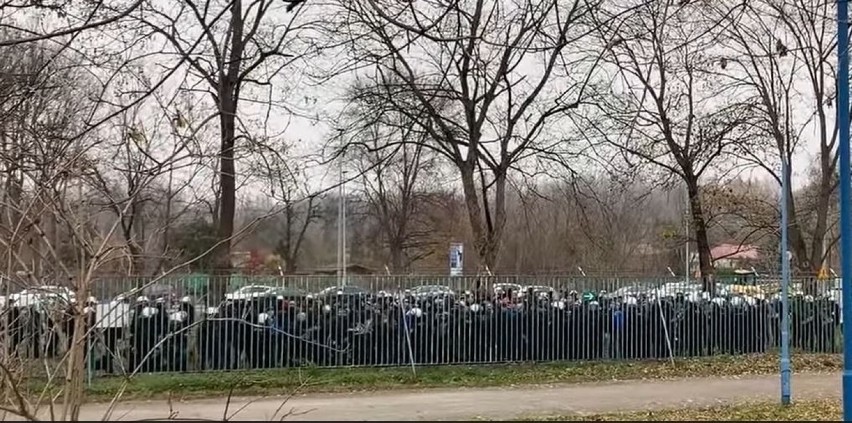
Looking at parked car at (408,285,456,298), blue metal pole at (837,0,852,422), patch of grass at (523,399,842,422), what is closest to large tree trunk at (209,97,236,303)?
parked car at (408,285,456,298)

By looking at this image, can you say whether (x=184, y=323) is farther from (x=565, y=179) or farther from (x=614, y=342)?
(x=565, y=179)

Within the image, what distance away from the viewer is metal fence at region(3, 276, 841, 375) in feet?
49.9

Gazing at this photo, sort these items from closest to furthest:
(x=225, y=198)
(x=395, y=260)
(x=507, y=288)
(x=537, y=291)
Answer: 1. (x=225, y=198)
2. (x=507, y=288)
3. (x=537, y=291)
4. (x=395, y=260)

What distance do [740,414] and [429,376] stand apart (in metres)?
5.74

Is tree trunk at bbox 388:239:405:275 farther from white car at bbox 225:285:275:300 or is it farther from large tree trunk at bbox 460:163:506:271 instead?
white car at bbox 225:285:275:300

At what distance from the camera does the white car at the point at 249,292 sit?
50.4 ft

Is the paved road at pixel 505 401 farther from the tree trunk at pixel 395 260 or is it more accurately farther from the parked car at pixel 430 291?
the tree trunk at pixel 395 260

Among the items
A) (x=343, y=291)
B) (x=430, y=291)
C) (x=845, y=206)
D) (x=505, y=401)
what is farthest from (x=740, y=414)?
(x=343, y=291)

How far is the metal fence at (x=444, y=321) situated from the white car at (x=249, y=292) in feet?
0.07

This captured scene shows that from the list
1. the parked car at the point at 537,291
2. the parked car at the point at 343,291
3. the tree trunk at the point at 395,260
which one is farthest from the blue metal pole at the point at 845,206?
the tree trunk at the point at 395,260

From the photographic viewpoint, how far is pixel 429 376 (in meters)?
15.9

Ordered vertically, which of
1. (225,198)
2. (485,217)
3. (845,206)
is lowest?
(845,206)

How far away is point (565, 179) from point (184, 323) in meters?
10.5

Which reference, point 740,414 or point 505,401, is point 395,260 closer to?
point 505,401
